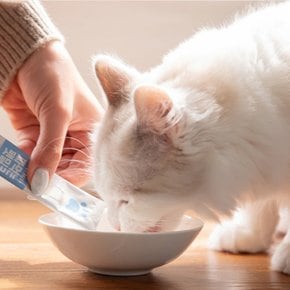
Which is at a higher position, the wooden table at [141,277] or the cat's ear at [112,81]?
the cat's ear at [112,81]

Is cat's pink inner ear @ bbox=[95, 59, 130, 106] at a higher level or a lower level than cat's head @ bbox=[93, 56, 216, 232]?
higher

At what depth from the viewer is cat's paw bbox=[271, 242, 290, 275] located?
1.30 m

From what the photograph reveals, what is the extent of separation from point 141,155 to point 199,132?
0.34 ft

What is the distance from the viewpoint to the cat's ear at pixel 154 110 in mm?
1037

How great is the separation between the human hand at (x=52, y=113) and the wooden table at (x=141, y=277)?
0.53 feet

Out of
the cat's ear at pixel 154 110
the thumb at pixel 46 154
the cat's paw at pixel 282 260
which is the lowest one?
the cat's paw at pixel 282 260

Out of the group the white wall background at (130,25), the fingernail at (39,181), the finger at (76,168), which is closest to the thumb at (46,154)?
the fingernail at (39,181)

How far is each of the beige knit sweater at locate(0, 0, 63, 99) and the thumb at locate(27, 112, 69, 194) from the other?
0.60 feet

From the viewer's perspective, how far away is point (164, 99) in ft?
3.44

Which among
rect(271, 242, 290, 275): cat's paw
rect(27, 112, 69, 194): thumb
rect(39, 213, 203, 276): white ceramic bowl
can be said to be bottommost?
rect(271, 242, 290, 275): cat's paw

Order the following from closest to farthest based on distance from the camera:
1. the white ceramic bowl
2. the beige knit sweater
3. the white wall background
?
1. the white ceramic bowl
2. the beige knit sweater
3. the white wall background

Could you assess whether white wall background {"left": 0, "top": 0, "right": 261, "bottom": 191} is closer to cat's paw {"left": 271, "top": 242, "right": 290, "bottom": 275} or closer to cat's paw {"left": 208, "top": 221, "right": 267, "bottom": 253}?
cat's paw {"left": 208, "top": 221, "right": 267, "bottom": 253}

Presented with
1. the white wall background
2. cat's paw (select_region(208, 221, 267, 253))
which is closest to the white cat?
cat's paw (select_region(208, 221, 267, 253))

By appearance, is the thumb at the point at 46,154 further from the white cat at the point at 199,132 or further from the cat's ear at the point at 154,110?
the cat's ear at the point at 154,110
